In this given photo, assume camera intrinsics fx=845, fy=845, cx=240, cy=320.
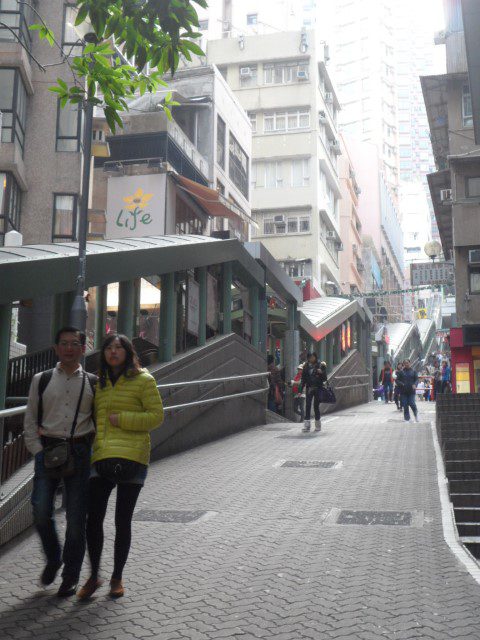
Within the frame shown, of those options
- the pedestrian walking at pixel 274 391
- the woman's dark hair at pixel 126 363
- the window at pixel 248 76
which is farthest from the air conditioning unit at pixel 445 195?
the woman's dark hair at pixel 126 363

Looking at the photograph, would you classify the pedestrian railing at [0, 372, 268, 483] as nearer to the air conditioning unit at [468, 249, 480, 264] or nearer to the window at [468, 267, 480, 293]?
the window at [468, 267, 480, 293]

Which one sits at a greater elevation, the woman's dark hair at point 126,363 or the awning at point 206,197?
the awning at point 206,197

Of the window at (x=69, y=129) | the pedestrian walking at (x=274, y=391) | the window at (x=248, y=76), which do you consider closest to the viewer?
the pedestrian walking at (x=274, y=391)

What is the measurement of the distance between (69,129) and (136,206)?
4.29 meters

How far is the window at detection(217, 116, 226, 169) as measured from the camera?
123 ft

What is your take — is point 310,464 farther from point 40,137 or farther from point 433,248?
point 433,248

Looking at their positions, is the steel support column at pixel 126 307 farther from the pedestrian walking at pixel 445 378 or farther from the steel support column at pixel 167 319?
the pedestrian walking at pixel 445 378

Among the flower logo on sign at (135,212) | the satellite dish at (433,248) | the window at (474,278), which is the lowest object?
the window at (474,278)

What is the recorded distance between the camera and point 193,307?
14.9m

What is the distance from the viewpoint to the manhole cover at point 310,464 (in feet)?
37.3

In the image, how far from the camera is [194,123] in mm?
36406

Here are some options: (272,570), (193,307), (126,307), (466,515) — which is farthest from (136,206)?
(272,570)

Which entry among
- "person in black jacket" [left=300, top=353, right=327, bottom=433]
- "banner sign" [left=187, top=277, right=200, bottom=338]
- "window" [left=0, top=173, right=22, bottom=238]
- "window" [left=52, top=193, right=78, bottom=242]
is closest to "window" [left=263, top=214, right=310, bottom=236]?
"window" [left=52, top=193, right=78, bottom=242]

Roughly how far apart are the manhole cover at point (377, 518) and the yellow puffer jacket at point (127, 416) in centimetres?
316
